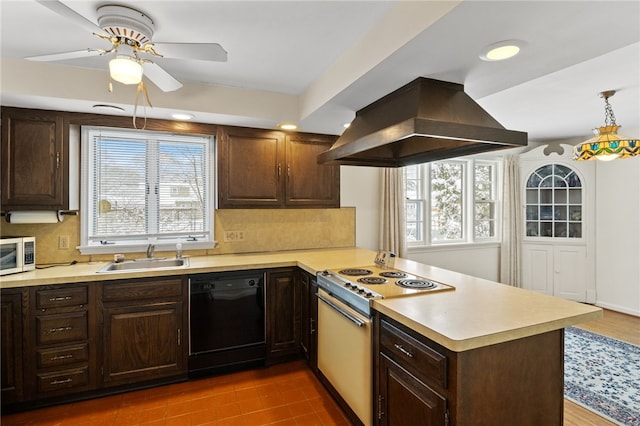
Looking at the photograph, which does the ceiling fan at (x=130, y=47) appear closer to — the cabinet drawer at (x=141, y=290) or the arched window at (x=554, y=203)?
the cabinet drawer at (x=141, y=290)

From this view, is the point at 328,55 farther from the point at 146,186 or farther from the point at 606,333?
the point at 606,333

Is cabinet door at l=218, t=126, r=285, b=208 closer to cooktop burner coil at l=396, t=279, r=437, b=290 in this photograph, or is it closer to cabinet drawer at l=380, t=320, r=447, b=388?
cooktop burner coil at l=396, t=279, r=437, b=290

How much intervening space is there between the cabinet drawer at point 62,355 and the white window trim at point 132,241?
0.86 meters

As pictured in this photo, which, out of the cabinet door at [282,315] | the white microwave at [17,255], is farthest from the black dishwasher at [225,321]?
the white microwave at [17,255]

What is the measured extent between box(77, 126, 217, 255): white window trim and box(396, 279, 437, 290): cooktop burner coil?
2029mm

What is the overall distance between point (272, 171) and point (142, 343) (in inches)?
74.4

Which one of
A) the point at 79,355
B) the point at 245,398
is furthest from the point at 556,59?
the point at 79,355

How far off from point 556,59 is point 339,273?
1.90 m

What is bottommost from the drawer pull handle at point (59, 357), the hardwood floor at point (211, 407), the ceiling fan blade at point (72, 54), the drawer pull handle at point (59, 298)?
the hardwood floor at point (211, 407)

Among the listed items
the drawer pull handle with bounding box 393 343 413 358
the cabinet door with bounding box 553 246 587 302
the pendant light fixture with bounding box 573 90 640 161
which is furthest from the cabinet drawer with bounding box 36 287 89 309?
the cabinet door with bounding box 553 246 587 302

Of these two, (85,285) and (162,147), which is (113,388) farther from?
(162,147)

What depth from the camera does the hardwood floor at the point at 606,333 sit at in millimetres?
2221

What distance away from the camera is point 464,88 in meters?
2.23

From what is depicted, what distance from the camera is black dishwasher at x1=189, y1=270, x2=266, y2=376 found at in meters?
2.77
